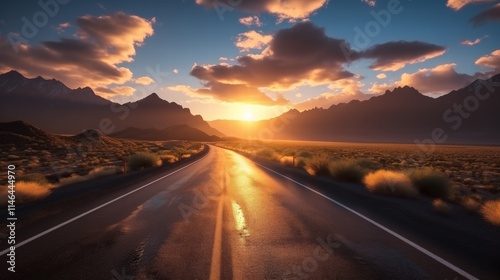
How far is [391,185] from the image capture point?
1188 cm

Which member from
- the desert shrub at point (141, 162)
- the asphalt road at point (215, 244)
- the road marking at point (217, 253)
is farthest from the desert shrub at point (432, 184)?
the desert shrub at point (141, 162)

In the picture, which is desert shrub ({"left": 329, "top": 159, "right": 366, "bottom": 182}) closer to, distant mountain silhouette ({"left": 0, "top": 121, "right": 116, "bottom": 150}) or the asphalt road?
the asphalt road

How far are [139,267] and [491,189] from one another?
1800cm

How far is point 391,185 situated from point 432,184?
5.51 feet

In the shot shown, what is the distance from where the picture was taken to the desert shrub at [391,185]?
11.3 meters

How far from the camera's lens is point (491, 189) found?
1544 centimetres

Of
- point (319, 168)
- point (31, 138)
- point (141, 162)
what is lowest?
point (141, 162)

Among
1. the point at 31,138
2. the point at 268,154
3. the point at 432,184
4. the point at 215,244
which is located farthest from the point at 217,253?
the point at 31,138

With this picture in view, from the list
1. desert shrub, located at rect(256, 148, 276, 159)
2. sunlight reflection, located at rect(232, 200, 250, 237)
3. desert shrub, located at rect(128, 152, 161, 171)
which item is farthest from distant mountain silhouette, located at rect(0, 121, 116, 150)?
sunlight reflection, located at rect(232, 200, 250, 237)

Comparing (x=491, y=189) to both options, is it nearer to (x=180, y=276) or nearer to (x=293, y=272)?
(x=293, y=272)

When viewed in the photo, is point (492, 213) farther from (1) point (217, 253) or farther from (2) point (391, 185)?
(1) point (217, 253)

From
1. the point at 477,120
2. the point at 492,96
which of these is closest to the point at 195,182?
the point at 477,120

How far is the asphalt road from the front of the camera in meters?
4.57

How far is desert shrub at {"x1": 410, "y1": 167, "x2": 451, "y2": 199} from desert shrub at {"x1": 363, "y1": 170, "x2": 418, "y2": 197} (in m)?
0.45
